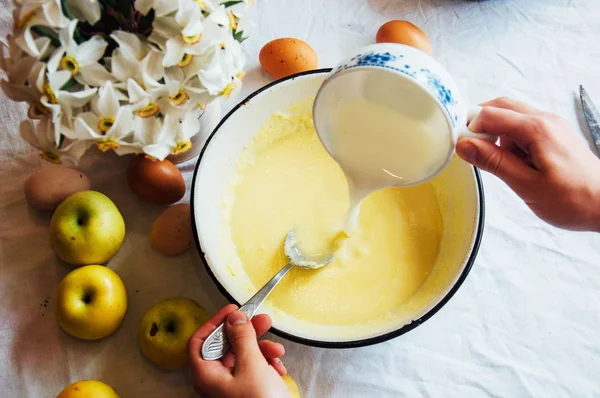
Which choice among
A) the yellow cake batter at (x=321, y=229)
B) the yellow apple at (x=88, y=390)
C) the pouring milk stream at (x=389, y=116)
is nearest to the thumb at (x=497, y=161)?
the pouring milk stream at (x=389, y=116)

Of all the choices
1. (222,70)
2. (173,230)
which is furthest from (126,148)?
(173,230)

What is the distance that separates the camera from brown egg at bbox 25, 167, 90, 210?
32.6 inches


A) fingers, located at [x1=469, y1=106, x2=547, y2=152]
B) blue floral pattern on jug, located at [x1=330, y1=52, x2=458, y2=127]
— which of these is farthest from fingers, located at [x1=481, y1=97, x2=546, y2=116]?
blue floral pattern on jug, located at [x1=330, y1=52, x2=458, y2=127]

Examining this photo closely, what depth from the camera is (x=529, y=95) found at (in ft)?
3.25

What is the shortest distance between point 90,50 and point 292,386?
0.53 metres

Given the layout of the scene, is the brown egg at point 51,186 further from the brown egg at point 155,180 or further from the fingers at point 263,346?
the fingers at point 263,346

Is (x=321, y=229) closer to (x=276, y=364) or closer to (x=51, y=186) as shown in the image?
(x=276, y=364)

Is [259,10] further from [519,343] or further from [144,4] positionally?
[519,343]

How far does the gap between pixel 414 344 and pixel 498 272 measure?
0.62ft

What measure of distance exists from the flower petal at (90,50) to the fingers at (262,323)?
1.26 feet

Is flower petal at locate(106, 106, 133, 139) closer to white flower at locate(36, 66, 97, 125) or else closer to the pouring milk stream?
white flower at locate(36, 66, 97, 125)

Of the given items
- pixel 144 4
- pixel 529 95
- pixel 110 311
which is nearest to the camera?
pixel 144 4

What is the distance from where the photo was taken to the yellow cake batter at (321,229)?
33.2 inches

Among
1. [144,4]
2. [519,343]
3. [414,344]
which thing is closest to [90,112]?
[144,4]
